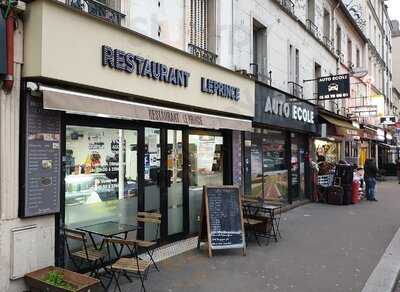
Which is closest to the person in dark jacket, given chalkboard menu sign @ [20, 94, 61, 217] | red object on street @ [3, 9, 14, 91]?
chalkboard menu sign @ [20, 94, 61, 217]

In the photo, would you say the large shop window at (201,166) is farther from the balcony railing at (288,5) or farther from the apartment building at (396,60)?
the apartment building at (396,60)

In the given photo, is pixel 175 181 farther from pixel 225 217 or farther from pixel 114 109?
pixel 114 109

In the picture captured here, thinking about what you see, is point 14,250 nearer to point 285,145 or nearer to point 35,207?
point 35,207

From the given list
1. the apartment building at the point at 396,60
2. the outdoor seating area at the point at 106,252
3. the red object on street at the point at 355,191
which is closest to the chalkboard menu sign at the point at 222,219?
the outdoor seating area at the point at 106,252

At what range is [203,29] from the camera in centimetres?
900

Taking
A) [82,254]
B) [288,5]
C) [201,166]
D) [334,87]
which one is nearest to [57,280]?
[82,254]

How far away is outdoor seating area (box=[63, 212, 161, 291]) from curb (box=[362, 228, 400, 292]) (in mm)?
2954

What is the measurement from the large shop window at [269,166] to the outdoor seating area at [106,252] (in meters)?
5.01

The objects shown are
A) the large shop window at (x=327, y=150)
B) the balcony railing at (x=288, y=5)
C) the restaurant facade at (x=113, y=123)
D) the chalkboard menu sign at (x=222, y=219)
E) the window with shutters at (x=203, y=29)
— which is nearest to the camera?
the restaurant facade at (x=113, y=123)

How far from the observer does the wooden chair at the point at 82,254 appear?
16.9ft

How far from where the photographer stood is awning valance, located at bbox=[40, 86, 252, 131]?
472 centimetres

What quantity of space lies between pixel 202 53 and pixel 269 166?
14.3ft

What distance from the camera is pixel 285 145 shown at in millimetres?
12883

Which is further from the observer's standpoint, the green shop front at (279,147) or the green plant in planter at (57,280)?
the green shop front at (279,147)
